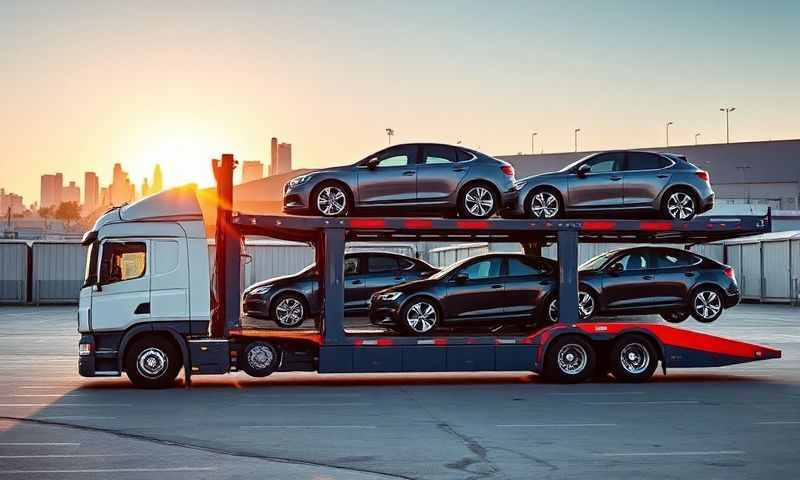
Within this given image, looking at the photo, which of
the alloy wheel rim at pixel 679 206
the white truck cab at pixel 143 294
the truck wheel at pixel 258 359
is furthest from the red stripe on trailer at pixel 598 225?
the white truck cab at pixel 143 294

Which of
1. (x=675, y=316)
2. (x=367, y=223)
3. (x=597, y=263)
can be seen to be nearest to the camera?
(x=367, y=223)

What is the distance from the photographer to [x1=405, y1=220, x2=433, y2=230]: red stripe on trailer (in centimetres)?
1686

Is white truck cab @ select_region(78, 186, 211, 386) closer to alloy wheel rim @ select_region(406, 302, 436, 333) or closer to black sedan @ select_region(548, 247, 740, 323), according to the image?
alloy wheel rim @ select_region(406, 302, 436, 333)

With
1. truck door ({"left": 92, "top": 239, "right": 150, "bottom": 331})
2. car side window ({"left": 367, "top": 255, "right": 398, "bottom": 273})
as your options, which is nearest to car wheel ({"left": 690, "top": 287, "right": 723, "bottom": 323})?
car side window ({"left": 367, "top": 255, "right": 398, "bottom": 273})

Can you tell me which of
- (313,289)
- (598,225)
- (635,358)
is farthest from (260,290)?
(635,358)

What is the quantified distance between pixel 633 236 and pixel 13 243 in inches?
1474

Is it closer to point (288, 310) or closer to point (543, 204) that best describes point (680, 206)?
point (543, 204)

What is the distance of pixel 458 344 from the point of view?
17172mm

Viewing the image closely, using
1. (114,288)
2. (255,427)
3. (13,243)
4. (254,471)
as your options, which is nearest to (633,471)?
(254,471)

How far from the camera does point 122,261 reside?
16625mm

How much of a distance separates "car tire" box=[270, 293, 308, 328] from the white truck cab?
2.57m

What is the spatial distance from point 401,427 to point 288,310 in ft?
22.1

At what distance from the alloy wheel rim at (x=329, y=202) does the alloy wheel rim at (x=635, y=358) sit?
16.7 feet

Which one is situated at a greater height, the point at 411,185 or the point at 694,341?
the point at 411,185
